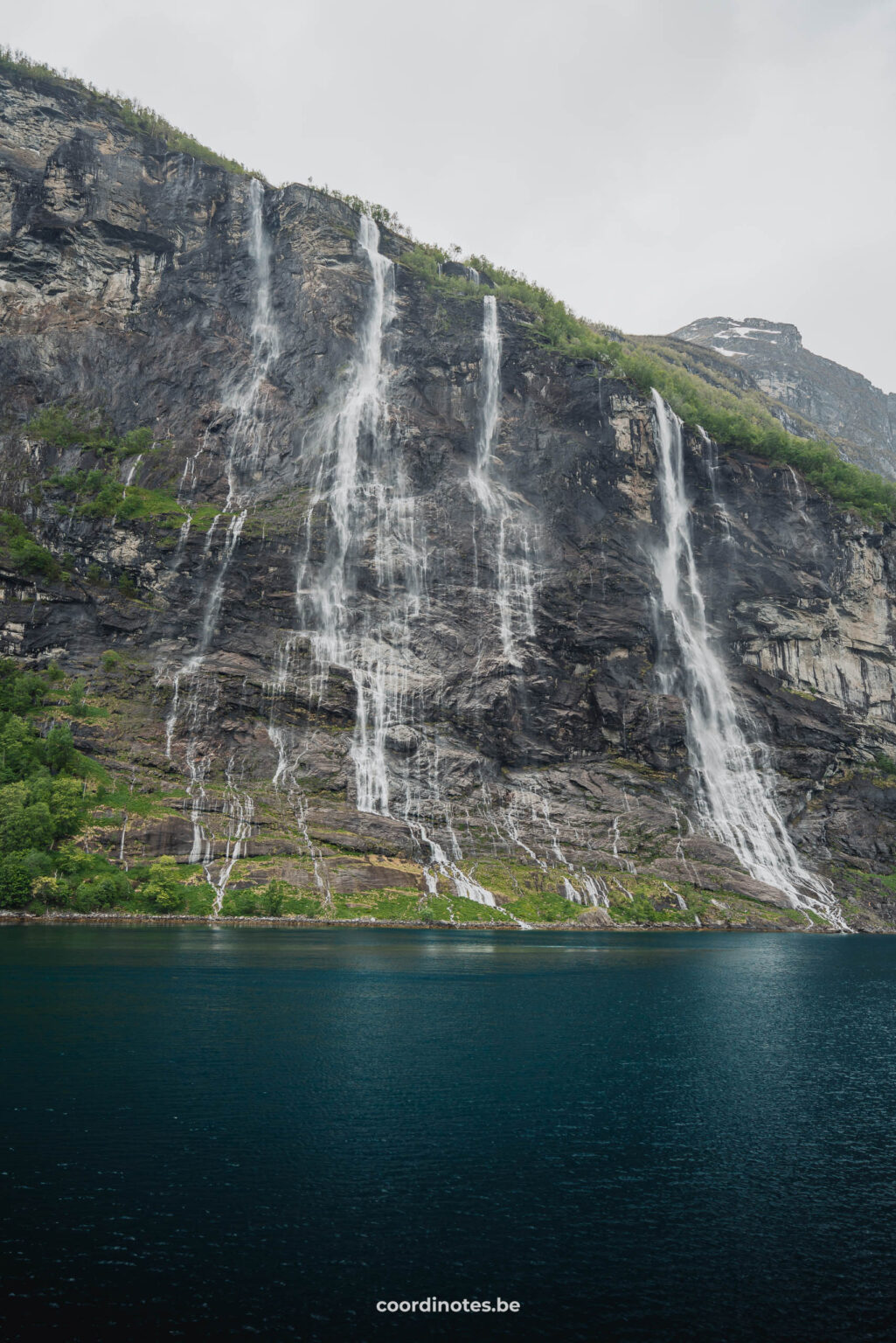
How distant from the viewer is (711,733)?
316ft

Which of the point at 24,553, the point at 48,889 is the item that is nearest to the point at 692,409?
the point at 24,553

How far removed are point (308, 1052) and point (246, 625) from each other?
231 feet

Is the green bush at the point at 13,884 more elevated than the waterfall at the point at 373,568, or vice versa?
the waterfall at the point at 373,568

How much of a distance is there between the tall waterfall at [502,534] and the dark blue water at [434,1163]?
63.9m

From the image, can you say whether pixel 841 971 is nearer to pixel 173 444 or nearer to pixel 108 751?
pixel 108 751

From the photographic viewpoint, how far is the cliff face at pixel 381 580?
79250 millimetres

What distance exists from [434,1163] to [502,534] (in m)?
89.9

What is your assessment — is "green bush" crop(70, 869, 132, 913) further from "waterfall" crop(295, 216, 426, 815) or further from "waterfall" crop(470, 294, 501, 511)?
"waterfall" crop(470, 294, 501, 511)

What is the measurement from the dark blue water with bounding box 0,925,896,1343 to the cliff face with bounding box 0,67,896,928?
40698 millimetres

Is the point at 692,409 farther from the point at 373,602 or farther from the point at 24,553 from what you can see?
the point at 24,553

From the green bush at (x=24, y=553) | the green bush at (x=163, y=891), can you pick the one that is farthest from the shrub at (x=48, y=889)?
the green bush at (x=24, y=553)

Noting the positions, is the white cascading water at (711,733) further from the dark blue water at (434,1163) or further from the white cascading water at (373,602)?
the dark blue water at (434,1163)

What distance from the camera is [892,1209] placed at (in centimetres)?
1457

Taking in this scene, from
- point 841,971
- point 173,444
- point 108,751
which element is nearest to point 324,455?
point 173,444
